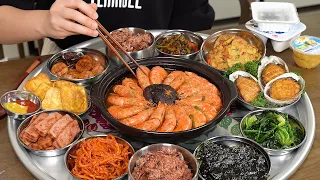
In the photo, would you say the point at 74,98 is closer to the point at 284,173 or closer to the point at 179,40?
the point at 179,40

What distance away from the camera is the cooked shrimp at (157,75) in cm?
262

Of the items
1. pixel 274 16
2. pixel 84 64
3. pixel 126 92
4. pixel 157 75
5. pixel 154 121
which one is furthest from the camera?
pixel 274 16

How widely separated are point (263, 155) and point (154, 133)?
0.56 meters

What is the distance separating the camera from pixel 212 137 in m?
2.30

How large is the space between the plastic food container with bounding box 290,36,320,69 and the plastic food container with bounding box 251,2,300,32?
0.14m

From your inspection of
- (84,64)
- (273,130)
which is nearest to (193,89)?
(273,130)

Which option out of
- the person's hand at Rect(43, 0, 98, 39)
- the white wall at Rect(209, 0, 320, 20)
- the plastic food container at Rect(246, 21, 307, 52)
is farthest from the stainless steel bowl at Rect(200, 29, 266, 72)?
the white wall at Rect(209, 0, 320, 20)

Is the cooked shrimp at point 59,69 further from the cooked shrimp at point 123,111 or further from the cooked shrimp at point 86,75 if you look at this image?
Result: the cooked shrimp at point 123,111

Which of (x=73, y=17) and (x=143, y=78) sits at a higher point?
(x=73, y=17)

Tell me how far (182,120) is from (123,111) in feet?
1.09

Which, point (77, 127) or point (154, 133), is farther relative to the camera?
point (77, 127)

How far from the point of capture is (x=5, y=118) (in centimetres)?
256

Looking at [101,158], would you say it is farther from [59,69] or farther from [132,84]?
[59,69]

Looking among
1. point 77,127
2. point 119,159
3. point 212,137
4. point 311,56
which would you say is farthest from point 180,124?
point 311,56
